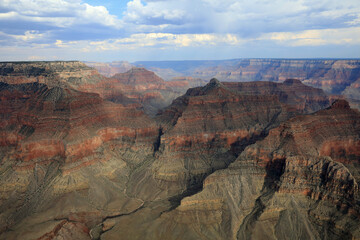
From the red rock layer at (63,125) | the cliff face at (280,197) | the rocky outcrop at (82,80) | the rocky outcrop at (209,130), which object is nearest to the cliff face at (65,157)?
the red rock layer at (63,125)

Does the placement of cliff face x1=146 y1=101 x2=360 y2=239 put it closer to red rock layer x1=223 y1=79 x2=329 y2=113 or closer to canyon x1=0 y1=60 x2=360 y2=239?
canyon x1=0 y1=60 x2=360 y2=239

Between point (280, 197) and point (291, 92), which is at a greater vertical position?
point (291, 92)

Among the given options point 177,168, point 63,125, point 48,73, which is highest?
point 48,73

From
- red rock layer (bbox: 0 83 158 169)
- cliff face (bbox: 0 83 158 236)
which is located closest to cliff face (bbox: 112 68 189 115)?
red rock layer (bbox: 0 83 158 169)

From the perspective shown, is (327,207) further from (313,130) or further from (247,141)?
(247,141)

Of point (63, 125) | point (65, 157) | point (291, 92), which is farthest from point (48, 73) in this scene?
point (291, 92)

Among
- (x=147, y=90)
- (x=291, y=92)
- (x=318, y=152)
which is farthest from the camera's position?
(x=147, y=90)

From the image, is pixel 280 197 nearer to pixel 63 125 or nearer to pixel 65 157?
pixel 65 157

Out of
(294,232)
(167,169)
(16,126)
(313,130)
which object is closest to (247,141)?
(313,130)
